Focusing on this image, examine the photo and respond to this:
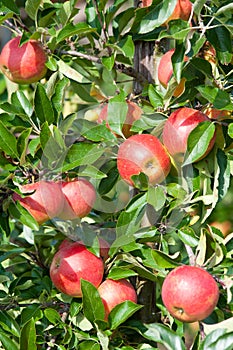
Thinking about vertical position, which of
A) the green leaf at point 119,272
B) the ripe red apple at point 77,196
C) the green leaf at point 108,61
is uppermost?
the green leaf at point 108,61

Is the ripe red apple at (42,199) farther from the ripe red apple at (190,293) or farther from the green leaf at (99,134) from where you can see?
the ripe red apple at (190,293)

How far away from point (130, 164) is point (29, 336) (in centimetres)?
34

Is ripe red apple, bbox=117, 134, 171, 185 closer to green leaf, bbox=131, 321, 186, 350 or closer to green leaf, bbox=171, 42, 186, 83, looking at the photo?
green leaf, bbox=171, 42, 186, 83

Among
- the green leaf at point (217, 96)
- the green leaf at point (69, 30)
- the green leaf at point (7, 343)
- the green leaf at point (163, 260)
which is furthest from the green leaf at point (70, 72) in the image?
the green leaf at point (7, 343)

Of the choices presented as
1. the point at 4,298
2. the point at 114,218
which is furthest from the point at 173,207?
the point at 4,298

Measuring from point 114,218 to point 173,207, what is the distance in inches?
11.5

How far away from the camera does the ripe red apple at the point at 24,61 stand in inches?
49.4

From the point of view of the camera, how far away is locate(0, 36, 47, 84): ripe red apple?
1.26 meters

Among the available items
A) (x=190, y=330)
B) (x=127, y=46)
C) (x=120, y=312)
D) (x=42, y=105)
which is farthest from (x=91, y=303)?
(x=190, y=330)

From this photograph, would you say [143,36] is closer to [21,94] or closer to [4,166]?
[21,94]

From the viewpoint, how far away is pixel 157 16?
115 cm

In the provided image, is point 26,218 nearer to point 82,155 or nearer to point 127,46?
point 82,155

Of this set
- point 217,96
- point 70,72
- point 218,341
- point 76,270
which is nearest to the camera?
point 218,341

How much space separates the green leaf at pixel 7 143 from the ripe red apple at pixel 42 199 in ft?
0.25
